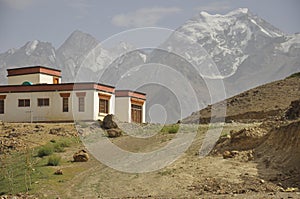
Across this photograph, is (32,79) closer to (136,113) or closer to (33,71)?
(33,71)

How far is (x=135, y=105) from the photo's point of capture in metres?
46.4

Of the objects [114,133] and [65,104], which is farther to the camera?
[65,104]

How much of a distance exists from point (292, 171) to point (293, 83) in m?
37.2

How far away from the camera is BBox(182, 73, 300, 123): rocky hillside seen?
47.5 m

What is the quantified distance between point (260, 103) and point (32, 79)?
20.8m

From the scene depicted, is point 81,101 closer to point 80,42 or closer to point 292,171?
point 292,171

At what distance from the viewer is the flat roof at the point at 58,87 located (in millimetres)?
39500

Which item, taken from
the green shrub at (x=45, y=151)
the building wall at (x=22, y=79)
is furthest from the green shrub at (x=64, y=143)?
the building wall at (x=22, y=79)

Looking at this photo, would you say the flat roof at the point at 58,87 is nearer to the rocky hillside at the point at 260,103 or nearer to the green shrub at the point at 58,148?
the green shrub at the point at 58,148

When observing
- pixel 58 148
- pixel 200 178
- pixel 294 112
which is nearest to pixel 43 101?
pixel 58 148

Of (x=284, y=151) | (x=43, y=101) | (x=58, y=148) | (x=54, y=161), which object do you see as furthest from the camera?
(x=43, y=101)

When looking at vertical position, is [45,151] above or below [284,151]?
below

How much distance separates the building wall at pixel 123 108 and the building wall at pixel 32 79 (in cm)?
582

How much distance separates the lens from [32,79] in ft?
145
